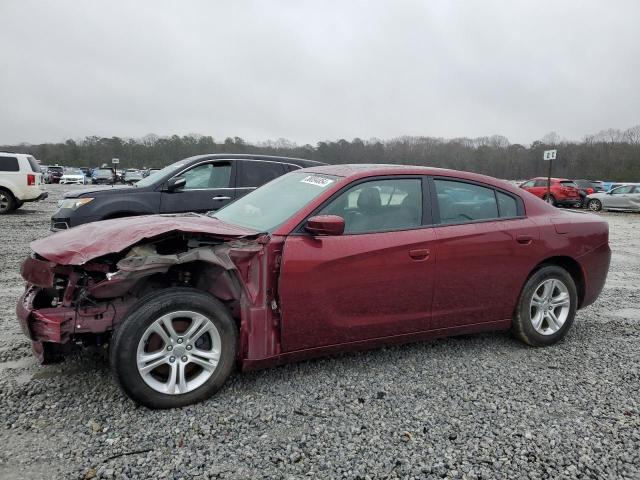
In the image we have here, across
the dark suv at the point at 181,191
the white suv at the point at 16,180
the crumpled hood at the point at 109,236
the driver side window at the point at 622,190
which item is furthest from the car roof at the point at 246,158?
the driver side window at the point at 622,190

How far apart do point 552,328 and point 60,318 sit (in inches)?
146

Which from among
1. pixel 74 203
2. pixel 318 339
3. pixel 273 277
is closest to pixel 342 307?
pixel 318 339

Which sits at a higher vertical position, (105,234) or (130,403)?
(105,234)

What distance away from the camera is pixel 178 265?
3035 millimetres

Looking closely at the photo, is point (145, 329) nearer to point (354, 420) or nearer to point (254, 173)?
point (354, 420)

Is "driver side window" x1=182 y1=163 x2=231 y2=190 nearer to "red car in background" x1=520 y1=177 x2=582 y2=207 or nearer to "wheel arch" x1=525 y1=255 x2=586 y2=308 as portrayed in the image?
"wheel arch" x1=525 y1=255 x2=586 y2=308

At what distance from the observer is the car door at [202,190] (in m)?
Answer: 7.14

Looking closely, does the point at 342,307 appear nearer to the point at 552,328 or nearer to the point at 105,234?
the point at 105,234

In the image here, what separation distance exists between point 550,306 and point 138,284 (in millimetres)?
3268

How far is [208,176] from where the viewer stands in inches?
292

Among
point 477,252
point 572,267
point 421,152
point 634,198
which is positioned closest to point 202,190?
point 477,252

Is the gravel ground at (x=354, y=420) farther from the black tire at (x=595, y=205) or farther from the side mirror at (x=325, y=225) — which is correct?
the black tire at (x=595, y=205)

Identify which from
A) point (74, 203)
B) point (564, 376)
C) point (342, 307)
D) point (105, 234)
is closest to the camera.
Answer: point (105, 234)

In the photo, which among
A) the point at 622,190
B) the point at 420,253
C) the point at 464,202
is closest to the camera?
the point at 420,253
